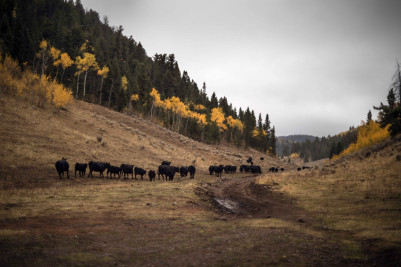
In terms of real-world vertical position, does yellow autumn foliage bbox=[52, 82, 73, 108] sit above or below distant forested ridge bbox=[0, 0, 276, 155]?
below

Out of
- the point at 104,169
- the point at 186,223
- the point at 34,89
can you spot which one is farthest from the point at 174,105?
the point at 186,223

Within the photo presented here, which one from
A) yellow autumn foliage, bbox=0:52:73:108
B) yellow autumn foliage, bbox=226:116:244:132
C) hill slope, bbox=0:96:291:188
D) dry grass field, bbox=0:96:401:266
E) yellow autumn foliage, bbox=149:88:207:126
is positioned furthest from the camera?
yellow autumn foliage, bbox=226:116:244:132

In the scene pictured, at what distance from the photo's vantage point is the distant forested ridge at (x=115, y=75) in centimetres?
5784

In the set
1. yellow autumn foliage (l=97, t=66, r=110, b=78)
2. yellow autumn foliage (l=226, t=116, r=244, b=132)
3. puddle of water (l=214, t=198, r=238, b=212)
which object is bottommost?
puddle of water (l=214, t=198, r=238, b=212)

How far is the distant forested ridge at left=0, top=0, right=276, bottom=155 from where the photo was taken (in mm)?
57844

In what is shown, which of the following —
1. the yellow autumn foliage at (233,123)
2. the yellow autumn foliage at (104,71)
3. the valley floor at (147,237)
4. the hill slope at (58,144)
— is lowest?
the valley floor at (147,237)

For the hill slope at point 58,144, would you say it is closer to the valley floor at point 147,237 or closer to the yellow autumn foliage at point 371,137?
the valley floor at point 147,237

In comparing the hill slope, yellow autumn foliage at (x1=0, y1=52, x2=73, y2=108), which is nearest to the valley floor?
the hill slope

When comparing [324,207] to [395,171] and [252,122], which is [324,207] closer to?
[395,171]

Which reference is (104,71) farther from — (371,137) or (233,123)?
(371,137)

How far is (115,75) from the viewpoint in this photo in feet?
244

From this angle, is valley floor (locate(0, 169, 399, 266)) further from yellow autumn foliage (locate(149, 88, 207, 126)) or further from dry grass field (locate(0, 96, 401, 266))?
yellow autumn foliage (locate(149, 88, 207, 126))

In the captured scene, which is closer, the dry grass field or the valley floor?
the valley floor

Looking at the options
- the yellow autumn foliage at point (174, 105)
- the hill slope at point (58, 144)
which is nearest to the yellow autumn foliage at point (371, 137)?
the hill slope at point (58, 144)
